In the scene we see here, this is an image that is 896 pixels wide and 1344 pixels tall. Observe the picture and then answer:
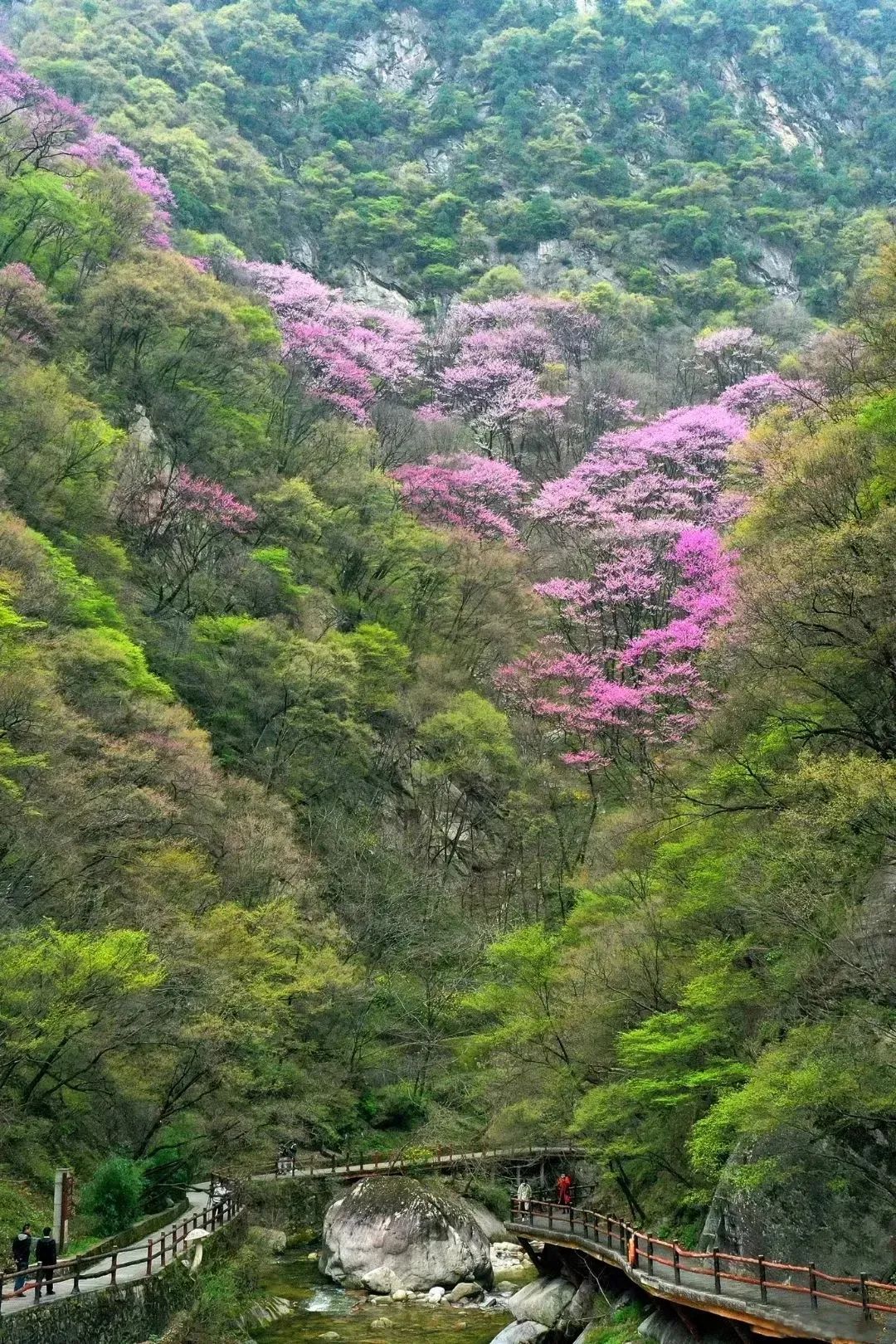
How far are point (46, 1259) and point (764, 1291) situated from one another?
9.93 m

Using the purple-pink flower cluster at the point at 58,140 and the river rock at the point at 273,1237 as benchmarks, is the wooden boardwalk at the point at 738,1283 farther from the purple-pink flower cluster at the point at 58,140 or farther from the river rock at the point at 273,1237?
the purple-pink flower cluster at the point at 58,140

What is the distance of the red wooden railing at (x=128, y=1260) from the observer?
15.4 meters

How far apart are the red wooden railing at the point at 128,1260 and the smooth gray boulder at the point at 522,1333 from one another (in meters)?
5.67

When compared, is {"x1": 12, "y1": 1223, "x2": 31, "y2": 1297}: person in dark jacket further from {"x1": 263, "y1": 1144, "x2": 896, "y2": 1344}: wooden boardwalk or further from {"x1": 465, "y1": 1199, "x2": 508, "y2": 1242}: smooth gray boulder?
{"x1": 465, "y1": 1199, "x2": 508, "y2": 1242}: smooth gray boulder

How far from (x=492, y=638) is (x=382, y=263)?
134 feet

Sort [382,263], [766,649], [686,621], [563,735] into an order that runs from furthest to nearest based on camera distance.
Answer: [382,263]
[563,735]
[686,621]
[766,649]

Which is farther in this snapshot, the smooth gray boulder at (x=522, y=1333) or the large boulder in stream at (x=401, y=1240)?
the large boulder in stream at (x=401, y=1240)

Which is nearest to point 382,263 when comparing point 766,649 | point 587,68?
point 587,68

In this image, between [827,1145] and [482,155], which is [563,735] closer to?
[827,1145]

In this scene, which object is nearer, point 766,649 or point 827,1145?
point 827,1145

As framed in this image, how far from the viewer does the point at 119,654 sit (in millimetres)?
30094

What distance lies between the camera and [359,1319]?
22141 millimetres

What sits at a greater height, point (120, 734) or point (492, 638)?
point (120, 734)

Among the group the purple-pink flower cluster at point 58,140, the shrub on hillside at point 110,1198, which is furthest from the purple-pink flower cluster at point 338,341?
the shrub on hillside at point 110,1198
